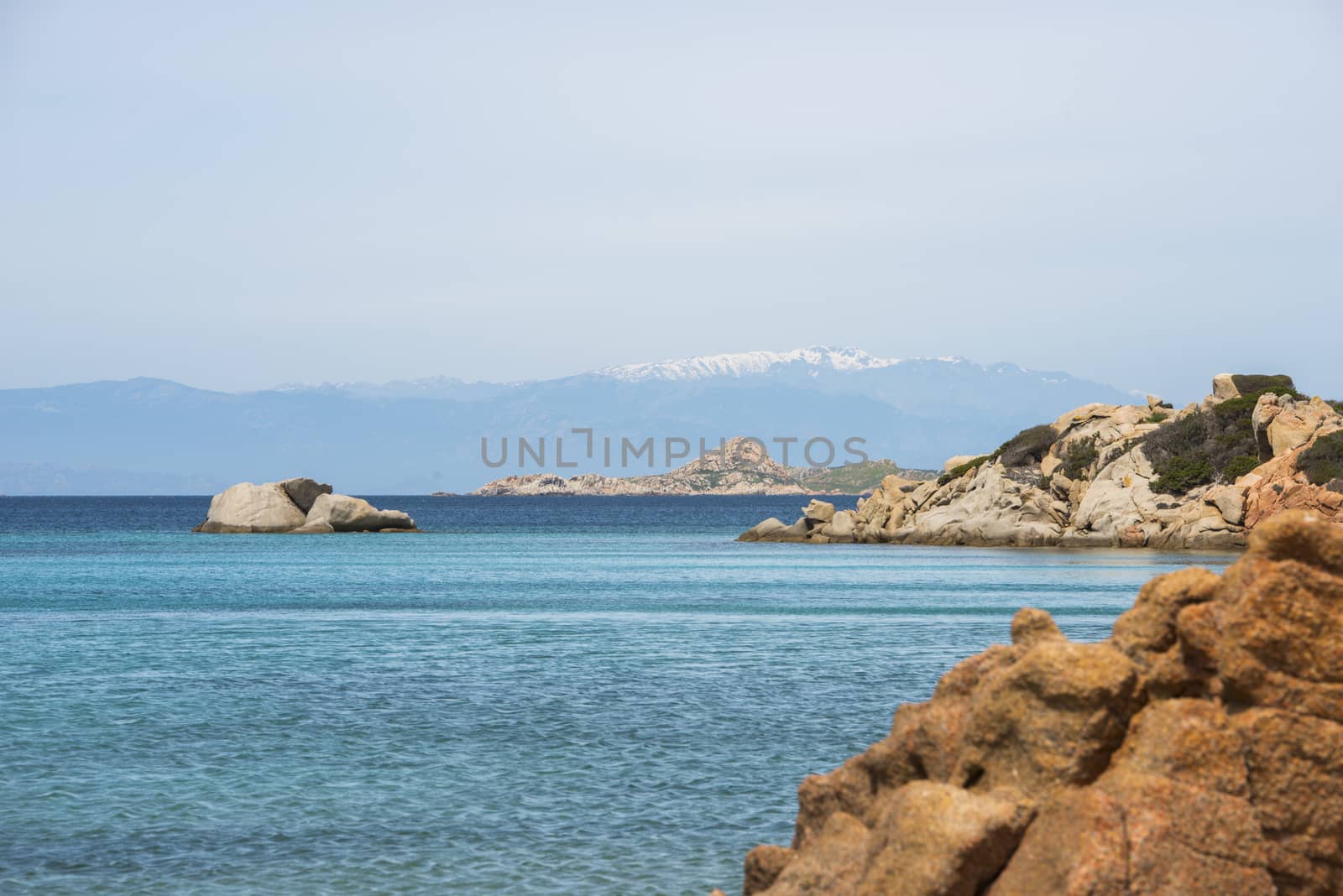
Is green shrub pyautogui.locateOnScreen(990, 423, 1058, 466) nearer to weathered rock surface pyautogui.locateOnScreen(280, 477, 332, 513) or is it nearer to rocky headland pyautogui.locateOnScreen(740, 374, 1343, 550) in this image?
rocky headland pyautogui.locateOnScreen(740, 374, 1343, 550)

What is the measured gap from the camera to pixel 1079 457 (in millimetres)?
96562

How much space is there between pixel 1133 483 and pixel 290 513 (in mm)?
73483

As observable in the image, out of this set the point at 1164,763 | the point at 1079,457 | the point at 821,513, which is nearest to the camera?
the point at 1164,763

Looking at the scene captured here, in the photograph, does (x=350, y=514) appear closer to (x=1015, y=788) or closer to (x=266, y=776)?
(x=266, y=776)

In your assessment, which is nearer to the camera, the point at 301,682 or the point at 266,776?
the point at 266,776

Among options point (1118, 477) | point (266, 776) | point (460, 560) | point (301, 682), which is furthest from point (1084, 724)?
point (1118, 477)

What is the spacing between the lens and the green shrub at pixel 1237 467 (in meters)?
84.2

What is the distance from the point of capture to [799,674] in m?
27.6

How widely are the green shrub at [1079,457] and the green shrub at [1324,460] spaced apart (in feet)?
64.7

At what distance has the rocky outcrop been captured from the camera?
831 cm

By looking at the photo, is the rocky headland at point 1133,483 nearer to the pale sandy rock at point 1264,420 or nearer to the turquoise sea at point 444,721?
the pale sandy rock at point 1264,420

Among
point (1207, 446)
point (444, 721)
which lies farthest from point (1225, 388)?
point (444, 721)

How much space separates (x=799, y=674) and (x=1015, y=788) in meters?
18.8

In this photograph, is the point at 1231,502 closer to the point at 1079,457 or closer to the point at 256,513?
the point at 1079,457
